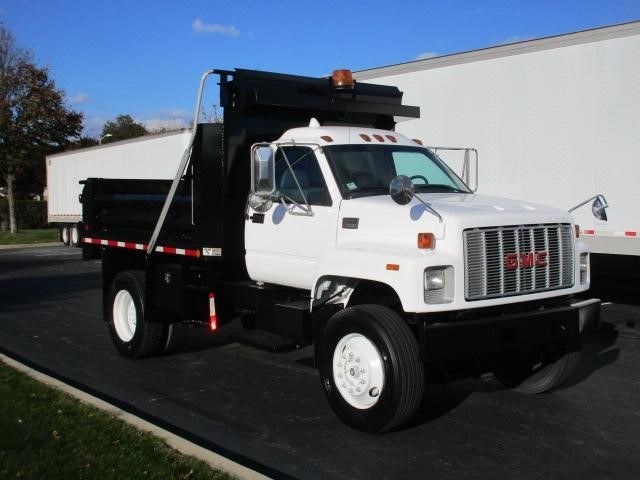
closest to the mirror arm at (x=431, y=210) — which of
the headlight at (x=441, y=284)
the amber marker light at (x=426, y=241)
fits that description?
the amber marker light at (x=426, y=241)

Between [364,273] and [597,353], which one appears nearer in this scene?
[364,273]

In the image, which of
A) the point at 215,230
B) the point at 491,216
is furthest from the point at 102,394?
the point at 491,216

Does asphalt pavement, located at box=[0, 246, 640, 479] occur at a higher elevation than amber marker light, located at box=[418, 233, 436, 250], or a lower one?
lower

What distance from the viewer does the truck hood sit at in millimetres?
5594

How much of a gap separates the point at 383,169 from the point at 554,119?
462 centimetres

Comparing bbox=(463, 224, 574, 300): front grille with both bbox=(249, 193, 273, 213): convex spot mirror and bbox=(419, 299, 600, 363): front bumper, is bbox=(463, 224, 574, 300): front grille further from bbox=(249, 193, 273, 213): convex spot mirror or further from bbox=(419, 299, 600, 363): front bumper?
bbox=(249, 193, 273, 213): convex spot mirror

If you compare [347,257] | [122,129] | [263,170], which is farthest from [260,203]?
[122,129]

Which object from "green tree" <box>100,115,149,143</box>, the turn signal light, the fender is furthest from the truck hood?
"green tree" <box>100,115,149,143</box>

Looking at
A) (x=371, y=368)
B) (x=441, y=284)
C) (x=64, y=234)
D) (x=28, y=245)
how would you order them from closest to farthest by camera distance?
1. (x=441, y=284)
2. (x=371, y=368)
3. (x=28, y=245)
4. (x=64, y=234)

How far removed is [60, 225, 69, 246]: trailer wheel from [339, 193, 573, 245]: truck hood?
1023 inches

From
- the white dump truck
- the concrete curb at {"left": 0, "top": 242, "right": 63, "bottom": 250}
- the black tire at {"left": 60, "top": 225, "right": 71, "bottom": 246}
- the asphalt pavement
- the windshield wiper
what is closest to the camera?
the asphalt pavement

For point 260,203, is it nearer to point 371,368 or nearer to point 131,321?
point 371,368

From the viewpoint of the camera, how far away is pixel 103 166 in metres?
27.3

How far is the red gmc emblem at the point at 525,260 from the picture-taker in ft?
18.8
